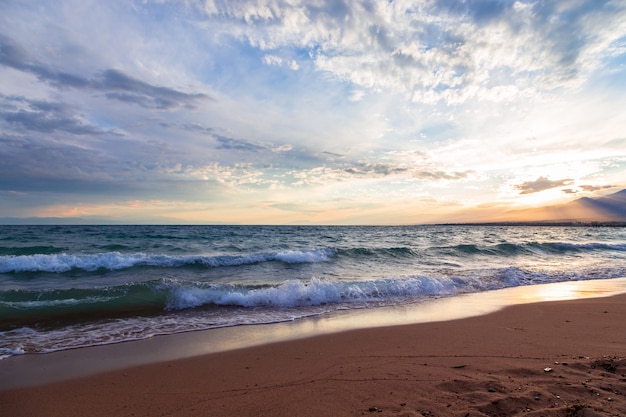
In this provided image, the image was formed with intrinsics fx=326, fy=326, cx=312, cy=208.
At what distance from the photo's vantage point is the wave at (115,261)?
49.2ft

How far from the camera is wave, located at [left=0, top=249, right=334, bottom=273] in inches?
590

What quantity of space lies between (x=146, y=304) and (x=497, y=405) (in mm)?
8828

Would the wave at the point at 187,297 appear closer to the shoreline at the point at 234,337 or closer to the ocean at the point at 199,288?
the ocean at the point at 199,288

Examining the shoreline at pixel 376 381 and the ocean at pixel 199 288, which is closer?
the shoreline at pixel 376 381

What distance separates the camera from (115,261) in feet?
53.9

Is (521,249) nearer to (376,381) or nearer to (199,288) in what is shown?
(199,288)

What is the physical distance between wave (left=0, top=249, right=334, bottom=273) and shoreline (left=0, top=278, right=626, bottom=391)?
10.4 meters

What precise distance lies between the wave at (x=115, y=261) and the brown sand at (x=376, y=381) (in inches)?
495

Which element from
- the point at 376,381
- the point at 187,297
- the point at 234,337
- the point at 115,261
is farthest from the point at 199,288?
the point at 115,261

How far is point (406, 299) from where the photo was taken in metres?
10.0

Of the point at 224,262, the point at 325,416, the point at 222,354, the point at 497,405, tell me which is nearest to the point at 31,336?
the point at 222,354

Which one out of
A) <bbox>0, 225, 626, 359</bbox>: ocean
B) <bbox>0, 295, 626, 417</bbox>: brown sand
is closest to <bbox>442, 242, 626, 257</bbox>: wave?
<bbox>0, 225, 626, 359</bbox>: ocean

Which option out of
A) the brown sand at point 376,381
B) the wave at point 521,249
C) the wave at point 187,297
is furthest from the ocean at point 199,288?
the wave at point 521,249

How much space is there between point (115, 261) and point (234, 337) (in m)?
13.1
